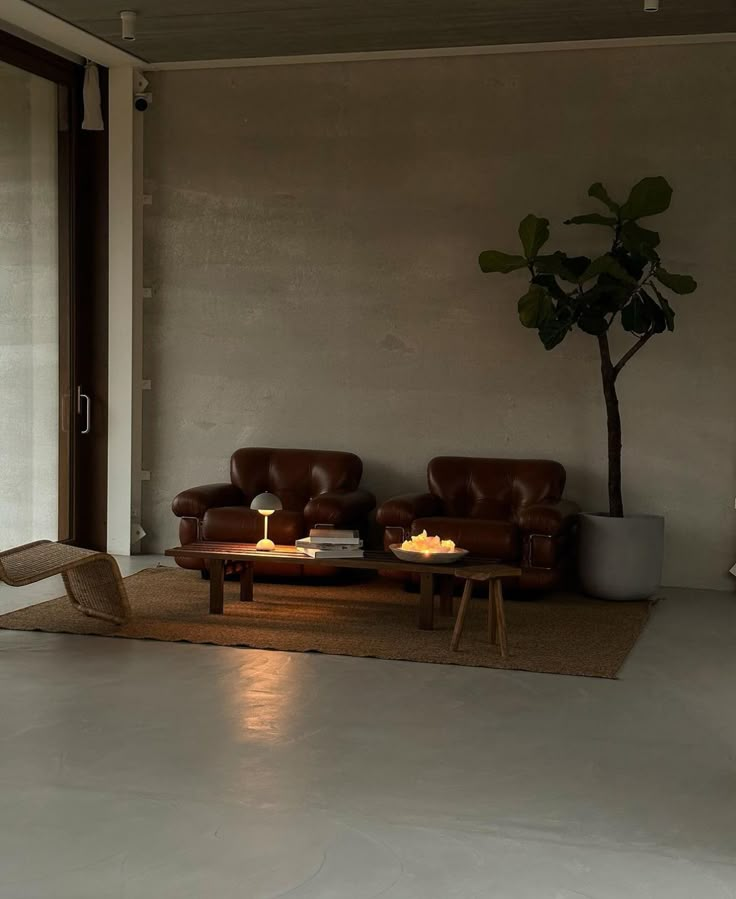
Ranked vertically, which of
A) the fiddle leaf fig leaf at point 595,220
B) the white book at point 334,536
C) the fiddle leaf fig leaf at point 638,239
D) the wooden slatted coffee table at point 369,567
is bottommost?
the wooden slatted coffee table at point 369,567

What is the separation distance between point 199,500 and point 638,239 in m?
2.93

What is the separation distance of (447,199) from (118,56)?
7.50 feet

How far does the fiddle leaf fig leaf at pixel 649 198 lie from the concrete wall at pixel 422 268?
523 mm

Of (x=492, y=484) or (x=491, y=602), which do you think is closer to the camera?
(x=491, y=602)

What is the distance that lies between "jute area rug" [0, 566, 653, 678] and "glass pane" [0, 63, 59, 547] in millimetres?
1068

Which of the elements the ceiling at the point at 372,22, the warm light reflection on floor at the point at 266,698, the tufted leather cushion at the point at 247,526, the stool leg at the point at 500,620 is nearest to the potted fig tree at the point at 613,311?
the ceiling at the point at 372,22

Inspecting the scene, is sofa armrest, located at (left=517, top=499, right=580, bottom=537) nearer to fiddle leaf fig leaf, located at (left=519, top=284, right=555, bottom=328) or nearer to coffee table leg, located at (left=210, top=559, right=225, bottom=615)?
fiddle leaf fig leaf, located at (left=519, top=284, right=555, bottom=328)

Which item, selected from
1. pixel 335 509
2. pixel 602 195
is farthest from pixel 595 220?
pixel 335 509

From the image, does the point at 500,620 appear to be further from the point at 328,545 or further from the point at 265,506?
the point at 265,506

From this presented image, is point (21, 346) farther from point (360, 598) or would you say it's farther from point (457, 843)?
point (457, 843)

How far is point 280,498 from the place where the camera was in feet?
24.6

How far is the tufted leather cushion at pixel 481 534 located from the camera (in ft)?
21.3

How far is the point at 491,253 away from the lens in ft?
22.7

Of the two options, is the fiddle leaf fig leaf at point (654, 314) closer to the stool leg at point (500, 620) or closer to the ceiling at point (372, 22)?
the ceiling at point (372, 22)
